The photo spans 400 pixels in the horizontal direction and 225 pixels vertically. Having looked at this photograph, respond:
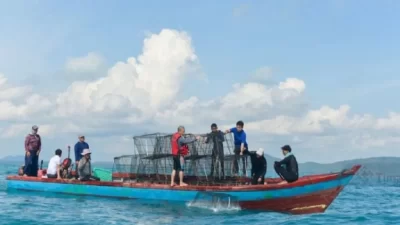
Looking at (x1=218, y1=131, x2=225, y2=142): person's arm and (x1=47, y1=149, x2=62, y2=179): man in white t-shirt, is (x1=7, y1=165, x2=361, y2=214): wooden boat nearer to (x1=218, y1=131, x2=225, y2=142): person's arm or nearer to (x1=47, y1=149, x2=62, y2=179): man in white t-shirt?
(x1=218, y1=131, x2=225, y2=142): person's arm

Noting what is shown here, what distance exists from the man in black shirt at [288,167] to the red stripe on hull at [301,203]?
71 cm

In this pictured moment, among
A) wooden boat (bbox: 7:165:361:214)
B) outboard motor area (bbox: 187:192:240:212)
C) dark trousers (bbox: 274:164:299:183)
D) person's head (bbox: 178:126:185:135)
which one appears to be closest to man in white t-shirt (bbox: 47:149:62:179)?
wooden boat (bbox: 7:165:361:214)

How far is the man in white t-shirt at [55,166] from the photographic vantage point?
25.4 meters

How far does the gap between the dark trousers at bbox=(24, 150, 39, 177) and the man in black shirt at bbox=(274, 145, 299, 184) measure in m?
12.6

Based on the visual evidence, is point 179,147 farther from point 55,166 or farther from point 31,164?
point 31,164

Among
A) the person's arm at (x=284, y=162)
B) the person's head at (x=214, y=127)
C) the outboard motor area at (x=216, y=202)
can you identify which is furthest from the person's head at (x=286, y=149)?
the person's head at (x=214, y=127)

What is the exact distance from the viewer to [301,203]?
19.4 metres

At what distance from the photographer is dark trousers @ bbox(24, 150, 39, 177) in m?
26.7

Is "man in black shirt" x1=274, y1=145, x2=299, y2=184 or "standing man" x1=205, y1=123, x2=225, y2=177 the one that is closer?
"man in black shirt" x1=274, y1=145, x2=299, y2=184

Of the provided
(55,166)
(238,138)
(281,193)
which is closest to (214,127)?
(238,138)

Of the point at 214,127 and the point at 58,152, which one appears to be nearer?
the point at 214,127

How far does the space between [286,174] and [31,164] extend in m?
13.5

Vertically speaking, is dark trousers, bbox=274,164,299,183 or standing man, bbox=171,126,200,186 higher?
standing man, bbox=171,126,200,186

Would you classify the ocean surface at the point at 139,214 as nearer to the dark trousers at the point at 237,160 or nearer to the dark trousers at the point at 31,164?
the dark trousers at the point at 237,160
